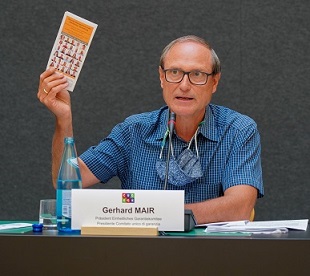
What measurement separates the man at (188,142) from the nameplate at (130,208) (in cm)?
67

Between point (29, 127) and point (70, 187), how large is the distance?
71.7 inches

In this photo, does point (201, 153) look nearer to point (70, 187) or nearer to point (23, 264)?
point (70, 187)

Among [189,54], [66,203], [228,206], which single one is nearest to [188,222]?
[66,203]

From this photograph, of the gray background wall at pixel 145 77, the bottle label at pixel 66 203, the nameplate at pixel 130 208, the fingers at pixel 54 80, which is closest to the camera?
the nameplate at pixel 130 208

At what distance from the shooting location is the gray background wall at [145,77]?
3.62m

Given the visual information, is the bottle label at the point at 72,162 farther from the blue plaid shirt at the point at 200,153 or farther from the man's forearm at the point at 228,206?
the blue plaid shirt at the point at 200,153

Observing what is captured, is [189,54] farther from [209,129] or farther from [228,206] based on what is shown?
[228,206]

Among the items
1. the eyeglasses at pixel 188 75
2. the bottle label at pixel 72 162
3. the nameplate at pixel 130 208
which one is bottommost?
the nameplate at pixel 130 208

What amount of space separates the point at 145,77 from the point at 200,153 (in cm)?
119

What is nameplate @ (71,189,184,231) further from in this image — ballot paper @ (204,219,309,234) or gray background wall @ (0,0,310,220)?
gray background wall @ (0,0,310,220)

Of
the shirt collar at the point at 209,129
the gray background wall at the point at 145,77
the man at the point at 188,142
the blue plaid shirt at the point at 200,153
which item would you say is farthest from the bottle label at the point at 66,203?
the gray background wall at the point at 145,77

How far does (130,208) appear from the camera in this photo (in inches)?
67.7

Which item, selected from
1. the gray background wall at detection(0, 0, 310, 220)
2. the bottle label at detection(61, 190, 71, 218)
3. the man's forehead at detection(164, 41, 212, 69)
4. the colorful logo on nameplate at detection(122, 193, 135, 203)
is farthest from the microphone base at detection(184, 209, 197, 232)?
the gray background wall at detection(0, 0, 310, 220)

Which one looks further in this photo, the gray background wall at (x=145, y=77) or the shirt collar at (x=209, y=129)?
the gray background wall at (x=145, y=77)
